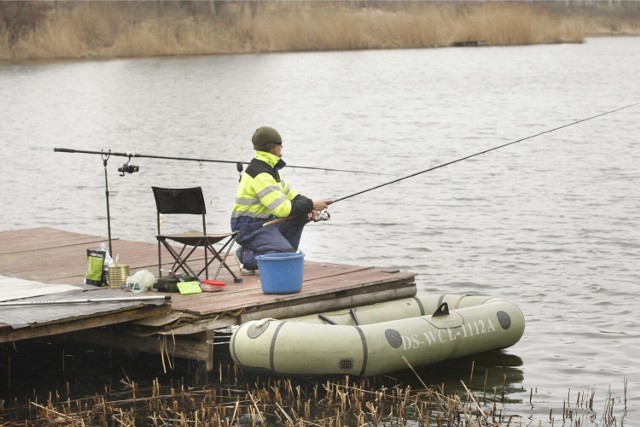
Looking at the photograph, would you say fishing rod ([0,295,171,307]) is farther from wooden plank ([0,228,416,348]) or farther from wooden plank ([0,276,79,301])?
wooden plank ([0,276,79,301])

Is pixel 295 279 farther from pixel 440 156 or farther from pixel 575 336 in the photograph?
pixel 440 156

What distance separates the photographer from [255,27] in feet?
166

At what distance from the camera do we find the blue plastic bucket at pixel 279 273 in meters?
9.56

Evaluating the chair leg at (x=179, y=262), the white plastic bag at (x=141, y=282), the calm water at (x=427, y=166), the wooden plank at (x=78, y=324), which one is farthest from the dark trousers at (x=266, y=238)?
the calm water at (x=427, y=166)

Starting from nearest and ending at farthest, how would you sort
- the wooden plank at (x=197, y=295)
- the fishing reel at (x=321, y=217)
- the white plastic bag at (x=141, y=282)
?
the wooden plank at (x=197, y=295)
the white plastic bag at (x=141, y=282)
the fishing reel at (x=321, y=217)

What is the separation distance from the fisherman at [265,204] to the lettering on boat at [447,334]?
57.4 inches

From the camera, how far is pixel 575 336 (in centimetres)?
1096

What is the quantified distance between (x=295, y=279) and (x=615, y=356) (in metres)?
2.69

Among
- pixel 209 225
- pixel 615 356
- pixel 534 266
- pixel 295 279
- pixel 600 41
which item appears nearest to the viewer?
pixel 295 279

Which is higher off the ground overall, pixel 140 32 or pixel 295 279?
pixel 140 32

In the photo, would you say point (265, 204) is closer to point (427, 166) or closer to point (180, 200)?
point (180, 200)

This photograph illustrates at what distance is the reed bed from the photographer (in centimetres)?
819

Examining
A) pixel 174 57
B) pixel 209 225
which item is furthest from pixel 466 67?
pixel 209 225

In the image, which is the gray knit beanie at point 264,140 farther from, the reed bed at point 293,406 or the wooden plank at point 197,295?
the reed bed at point 293,406
